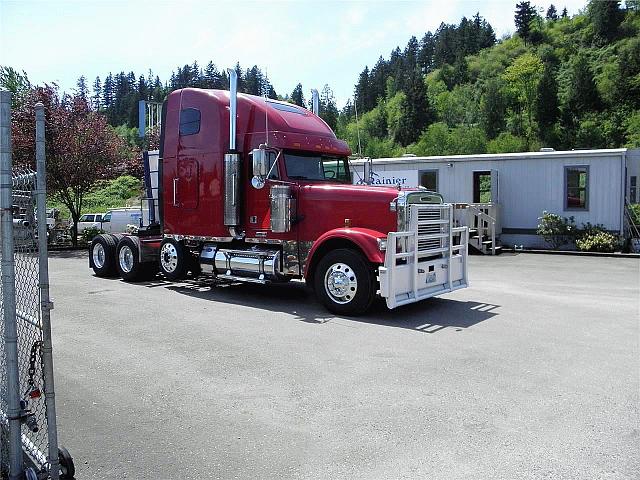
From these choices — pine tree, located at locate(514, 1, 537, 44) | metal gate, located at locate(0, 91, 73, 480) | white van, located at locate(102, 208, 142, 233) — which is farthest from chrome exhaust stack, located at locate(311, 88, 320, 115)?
pine tree, located at locate(514, 1, 537, 44)

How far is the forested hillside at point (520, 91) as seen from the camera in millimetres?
83938

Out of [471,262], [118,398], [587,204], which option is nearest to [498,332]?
[118,398]

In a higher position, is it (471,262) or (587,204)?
(587,204)

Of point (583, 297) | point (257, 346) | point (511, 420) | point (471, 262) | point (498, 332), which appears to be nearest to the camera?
point (511, 420)

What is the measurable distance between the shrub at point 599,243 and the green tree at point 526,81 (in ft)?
257

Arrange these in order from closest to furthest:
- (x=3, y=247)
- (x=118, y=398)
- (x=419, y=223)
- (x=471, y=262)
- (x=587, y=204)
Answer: (x=3, y=247), (x=118, y=398), (x=419, y=223), (x=471, y=262), (x=587, y=204)

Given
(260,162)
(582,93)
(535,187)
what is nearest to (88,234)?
(260,162)

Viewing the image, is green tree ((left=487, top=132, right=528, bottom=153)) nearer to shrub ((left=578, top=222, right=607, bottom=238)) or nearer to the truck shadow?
shrub ((left=578, top=222, right=607, bottom=238))

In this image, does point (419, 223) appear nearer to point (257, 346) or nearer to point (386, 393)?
point (257, 346)

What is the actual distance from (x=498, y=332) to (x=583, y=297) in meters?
3.68

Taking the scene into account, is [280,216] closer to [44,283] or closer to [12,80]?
[44,283]

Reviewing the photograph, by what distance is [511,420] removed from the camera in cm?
465

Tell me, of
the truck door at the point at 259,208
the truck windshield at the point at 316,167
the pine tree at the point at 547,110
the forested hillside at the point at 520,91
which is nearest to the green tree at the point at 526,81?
the forested hillside at the point at 520,91

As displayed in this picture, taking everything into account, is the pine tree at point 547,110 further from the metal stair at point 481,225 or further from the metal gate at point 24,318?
the metal gate at point 24,318
